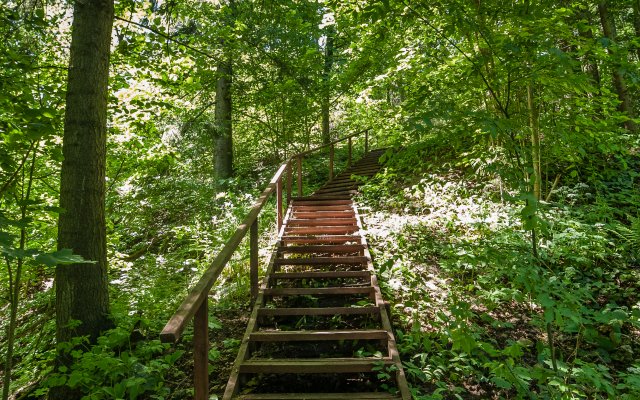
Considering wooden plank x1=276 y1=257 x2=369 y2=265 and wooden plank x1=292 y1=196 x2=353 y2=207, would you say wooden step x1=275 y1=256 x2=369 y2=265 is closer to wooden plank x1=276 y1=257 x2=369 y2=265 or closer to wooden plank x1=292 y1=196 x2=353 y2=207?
wooden plank x1=276 y1=257 x2=369 y2=265

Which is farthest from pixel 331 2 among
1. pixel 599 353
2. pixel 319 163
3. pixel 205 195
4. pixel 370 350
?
pixel 319 163

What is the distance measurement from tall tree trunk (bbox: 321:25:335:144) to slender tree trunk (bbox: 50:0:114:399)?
8190 mm

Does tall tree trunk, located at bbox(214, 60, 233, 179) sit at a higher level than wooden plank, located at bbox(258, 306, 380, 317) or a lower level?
higher

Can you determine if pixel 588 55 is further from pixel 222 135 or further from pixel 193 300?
pixel 222 135

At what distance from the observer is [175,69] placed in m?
6.01

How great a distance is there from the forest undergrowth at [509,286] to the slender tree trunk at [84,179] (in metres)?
2.60

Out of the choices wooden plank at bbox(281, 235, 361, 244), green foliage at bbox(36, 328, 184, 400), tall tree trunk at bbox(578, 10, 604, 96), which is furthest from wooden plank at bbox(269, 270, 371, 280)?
tall tree trunk at bbox(578, 10, 604, 96)

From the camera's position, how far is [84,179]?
331 centimetres

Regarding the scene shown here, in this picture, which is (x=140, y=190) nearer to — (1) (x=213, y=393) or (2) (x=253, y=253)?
(2) (x=253, y=253)

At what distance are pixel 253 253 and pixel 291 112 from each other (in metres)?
7.40

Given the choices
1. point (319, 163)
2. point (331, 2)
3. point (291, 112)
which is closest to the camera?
point (331, 2)

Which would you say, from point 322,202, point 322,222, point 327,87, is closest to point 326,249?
point 322,222

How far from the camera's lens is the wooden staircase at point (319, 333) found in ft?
9.47

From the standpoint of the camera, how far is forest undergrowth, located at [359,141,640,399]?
7.30ft
